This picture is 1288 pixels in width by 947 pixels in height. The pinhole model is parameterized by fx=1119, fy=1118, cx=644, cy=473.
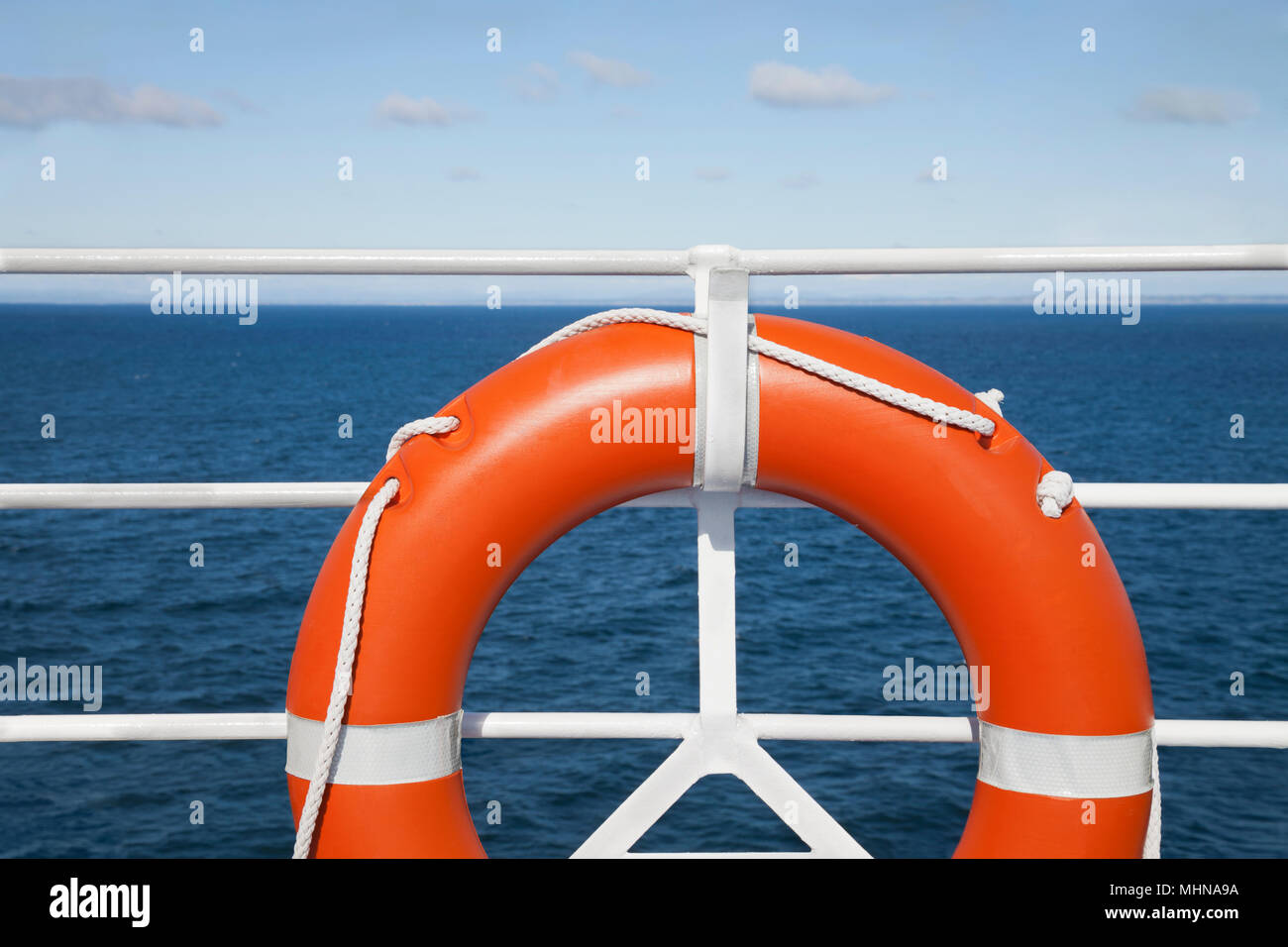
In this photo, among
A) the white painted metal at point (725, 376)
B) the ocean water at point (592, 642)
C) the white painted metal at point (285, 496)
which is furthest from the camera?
the ocean water at point (592, 642)

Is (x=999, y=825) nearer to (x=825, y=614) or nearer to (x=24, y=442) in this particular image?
(x=825, y=614)

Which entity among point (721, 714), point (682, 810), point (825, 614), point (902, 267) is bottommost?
point (682, 810)

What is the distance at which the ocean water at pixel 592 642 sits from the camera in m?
8.44

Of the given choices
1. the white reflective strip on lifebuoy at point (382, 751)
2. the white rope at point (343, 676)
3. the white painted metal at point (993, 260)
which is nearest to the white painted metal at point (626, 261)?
the white painted metal at point (993, 260)

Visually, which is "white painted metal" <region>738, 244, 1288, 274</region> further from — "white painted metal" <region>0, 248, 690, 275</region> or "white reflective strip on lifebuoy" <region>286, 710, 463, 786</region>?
"white reflective strip on lifebuoy" <region>286, 710, 463, 786</region>

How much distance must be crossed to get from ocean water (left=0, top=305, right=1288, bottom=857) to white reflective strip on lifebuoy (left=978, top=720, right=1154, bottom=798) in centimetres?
654

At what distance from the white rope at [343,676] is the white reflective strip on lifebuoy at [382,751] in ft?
0.08

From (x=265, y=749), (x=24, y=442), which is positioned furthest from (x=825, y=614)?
(x=24, y=442)

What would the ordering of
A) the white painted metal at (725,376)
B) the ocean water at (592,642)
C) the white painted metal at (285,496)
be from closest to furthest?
the white painted metal at (725,376), the white painted metal at (285,496), the ocean water at (592,642)

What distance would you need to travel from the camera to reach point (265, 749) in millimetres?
9930

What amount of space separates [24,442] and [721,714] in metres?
28.8

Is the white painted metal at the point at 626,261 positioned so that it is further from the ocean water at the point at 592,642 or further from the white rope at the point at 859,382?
the ocean water at the point at 592,642

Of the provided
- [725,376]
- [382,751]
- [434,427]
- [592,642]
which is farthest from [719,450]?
[592,642]
